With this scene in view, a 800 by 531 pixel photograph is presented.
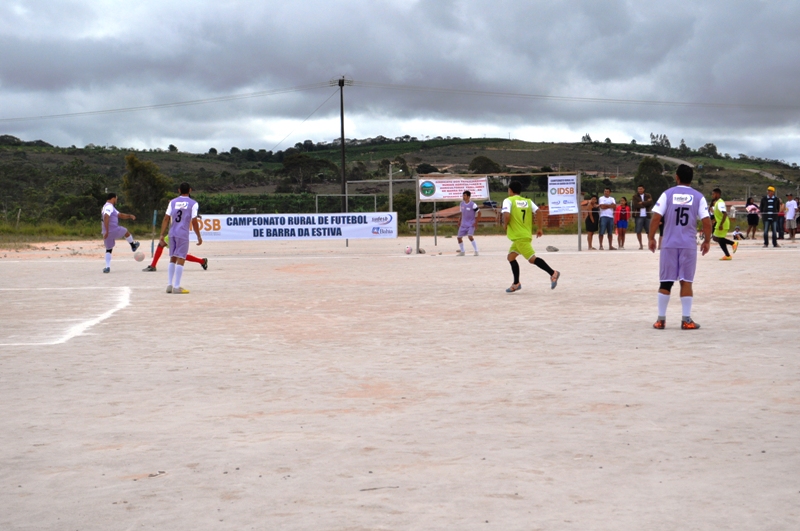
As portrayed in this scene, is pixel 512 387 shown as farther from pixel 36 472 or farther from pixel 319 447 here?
pixel 36 472

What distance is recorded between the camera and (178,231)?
15.9 meters

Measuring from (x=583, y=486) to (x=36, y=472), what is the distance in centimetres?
297

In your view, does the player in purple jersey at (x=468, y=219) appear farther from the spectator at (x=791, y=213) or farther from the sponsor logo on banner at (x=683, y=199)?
the sponsor logo on banner at (x=683, y=199)

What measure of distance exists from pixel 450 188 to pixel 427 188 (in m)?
0.76

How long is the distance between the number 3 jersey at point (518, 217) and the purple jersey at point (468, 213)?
1049cm

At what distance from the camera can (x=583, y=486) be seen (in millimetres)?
4523

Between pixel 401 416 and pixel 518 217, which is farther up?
pixel 518 217

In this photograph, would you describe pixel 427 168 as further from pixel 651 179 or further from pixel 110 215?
pixel 110 215

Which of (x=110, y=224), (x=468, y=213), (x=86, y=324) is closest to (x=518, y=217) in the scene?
(x=86, y=324)

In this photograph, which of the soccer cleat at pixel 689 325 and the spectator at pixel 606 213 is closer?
the soccer cleat at pixel 689 325

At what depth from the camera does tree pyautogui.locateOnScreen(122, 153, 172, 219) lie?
Result: 201ft

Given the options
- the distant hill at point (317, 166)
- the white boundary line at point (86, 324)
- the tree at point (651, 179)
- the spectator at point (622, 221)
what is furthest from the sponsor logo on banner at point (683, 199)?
the tree at point (651, 179)

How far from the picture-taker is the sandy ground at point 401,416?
4270 millimetres

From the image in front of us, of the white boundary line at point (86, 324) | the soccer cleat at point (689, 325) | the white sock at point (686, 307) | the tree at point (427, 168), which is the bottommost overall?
the white boundary line at point (86, 324)
